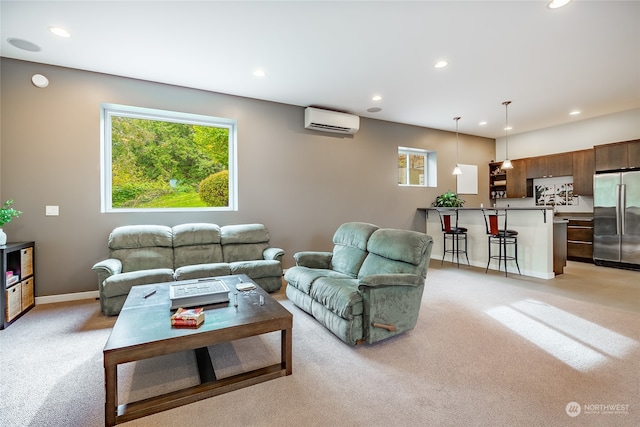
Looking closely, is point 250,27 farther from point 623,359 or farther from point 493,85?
point 623,359

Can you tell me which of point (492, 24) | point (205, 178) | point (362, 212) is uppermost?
point (492, 24)

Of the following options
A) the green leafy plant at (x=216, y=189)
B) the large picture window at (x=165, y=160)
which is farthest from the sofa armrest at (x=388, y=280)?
the green leafy plant at (x=216, y=189)

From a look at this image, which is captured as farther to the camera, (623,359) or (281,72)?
(281,72)

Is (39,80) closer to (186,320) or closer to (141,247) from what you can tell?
(141,247)

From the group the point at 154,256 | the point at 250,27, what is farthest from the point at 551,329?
the point at 154,256

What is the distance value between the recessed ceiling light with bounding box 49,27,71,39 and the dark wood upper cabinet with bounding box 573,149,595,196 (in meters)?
8.44

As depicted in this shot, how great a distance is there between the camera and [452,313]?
318 cm

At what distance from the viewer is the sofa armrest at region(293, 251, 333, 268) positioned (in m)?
3.58

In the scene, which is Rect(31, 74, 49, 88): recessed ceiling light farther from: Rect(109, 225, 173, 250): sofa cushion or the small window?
the small window

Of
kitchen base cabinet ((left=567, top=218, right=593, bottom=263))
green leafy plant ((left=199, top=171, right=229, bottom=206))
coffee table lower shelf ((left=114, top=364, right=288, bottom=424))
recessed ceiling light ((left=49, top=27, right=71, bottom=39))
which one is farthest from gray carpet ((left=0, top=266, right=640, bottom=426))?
kitchen base cabinet ((left=567, top=218, right=593, bottom=263))

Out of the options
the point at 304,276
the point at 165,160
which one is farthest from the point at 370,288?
the point at 165,160

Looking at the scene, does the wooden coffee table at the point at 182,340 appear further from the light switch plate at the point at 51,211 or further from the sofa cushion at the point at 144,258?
the light switch plate at the point at 51,211

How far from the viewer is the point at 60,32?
9.46ft

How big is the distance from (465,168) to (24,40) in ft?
25.8
